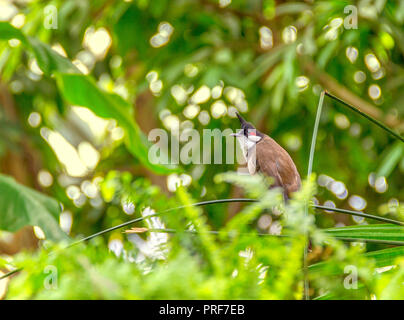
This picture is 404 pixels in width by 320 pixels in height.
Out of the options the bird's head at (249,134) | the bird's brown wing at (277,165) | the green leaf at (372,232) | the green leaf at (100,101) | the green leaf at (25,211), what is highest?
the green leaf at (100,101)

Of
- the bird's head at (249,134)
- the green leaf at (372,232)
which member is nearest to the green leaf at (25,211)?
the bird's head at (249,134)

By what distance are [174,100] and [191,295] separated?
1651 millimetres

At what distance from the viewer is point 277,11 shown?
1.91 meters

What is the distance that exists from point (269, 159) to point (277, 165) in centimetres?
3

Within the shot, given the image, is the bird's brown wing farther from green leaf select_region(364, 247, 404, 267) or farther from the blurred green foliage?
green leaf select_region(364, 247, 404, 267)

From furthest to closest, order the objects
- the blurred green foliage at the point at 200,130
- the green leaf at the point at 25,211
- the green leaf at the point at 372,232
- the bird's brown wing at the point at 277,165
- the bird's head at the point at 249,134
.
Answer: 1. the green leaf at the point at 25,211
2. the bird's head at the point at 249,134
3. the bird's brown wing at the point at 277,165
4. the green leaf at the point at 372,232
5. the blurred green foliage at the point at 200,130

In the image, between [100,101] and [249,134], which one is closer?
[249,134]

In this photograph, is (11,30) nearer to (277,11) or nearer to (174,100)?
(174,100)

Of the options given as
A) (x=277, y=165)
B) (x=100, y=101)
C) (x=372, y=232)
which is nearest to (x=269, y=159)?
(x=277, y=165)

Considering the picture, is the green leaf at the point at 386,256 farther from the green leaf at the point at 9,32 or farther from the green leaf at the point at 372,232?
the green leaf at the point at 9,32

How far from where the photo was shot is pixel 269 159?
2.12 ft

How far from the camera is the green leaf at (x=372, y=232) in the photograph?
425mm

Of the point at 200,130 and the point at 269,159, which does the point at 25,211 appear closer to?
the point at 200,130

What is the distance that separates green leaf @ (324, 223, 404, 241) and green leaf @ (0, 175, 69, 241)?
768 mm
